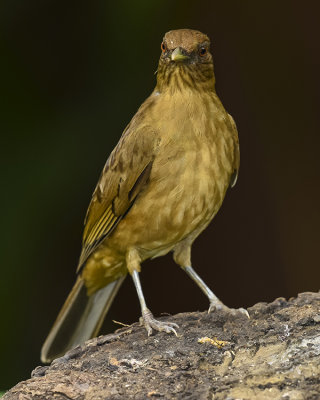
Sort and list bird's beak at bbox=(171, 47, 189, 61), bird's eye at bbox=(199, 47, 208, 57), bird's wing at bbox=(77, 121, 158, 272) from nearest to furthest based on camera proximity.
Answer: bird's beak at bbox=(171, 47, 189, 61) → bird's eye at bbox=(199, 47, 208, 57) → bird's wing at bbox=(77, 121, 158, 272)

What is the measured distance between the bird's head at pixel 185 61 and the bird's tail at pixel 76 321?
60.2 inches

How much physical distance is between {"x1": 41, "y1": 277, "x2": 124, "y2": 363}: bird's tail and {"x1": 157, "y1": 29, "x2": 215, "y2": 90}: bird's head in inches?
60.2

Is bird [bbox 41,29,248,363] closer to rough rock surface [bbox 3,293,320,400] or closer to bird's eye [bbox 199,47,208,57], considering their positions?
bird's eye [bbox 199,47,208,57]

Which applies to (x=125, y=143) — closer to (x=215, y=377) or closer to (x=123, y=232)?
(x=123, y=232)

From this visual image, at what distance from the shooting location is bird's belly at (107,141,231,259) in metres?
4.55

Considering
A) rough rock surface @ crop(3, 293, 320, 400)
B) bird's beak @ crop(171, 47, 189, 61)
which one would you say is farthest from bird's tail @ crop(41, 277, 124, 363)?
bird's beak @ crop(171, 47, 189, 61)

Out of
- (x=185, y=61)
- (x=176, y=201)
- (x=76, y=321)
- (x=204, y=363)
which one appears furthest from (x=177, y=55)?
(x=76, y=321)

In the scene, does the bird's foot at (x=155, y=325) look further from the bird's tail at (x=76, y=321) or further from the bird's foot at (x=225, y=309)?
the bird's tail at (x=76, y=321)

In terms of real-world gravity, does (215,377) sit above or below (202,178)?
below

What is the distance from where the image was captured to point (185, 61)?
14.7 ft

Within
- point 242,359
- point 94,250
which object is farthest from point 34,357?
point 242,359

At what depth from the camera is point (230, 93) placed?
659cm

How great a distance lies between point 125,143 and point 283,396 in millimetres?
1941

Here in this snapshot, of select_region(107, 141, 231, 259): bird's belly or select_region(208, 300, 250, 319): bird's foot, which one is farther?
select_region(107, 141, 231, 259): bird's belly
